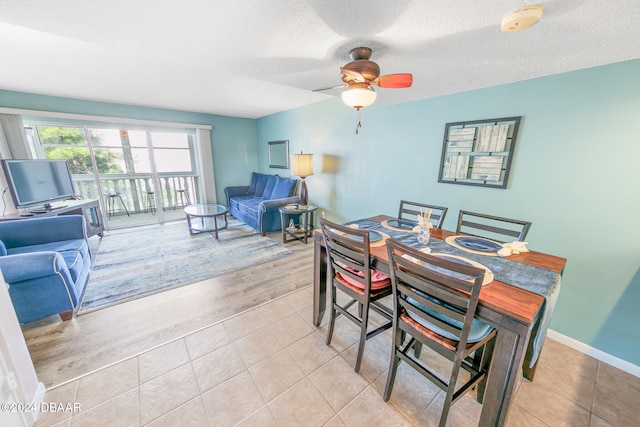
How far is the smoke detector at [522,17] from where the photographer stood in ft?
3.38

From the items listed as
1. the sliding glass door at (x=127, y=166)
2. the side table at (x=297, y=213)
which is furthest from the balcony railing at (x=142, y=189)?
the side table at (x=297, y=213)

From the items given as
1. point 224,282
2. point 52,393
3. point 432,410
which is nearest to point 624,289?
point 432,410

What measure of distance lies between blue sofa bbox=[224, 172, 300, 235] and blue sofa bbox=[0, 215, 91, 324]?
90.2 inches

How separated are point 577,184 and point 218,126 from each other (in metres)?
5.96

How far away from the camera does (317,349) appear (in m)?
1.75

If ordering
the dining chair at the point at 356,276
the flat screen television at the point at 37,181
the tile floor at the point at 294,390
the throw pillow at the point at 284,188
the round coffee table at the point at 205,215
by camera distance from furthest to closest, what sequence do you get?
the throw pillow at the point at 284,188
the round coffee table at the point at 205,215
the flat screen television at the point at 37,181
the dining chair at the point at 356,276
the tile floor at the point at 294,390

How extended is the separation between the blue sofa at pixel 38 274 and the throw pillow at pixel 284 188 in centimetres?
281

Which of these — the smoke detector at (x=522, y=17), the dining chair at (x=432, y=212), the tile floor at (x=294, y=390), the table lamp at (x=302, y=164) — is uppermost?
the smoke detector at (x=522, y=17)

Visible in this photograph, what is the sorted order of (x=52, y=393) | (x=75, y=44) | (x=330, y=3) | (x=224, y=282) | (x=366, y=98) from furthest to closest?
(x=224, y=282)
(x=75, y=44)
(x=366, y=98)
(x=52, y=393)
(x=330, y=3)

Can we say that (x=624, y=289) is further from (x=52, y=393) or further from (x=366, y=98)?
(x=52, y=393)

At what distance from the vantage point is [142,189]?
18.3 feet

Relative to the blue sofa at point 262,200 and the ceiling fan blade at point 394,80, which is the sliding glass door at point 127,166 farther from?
the ceiling fan blade at point 394,80

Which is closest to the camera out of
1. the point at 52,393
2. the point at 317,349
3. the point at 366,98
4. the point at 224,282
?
the point at 52,393

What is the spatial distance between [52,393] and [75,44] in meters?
2.67
